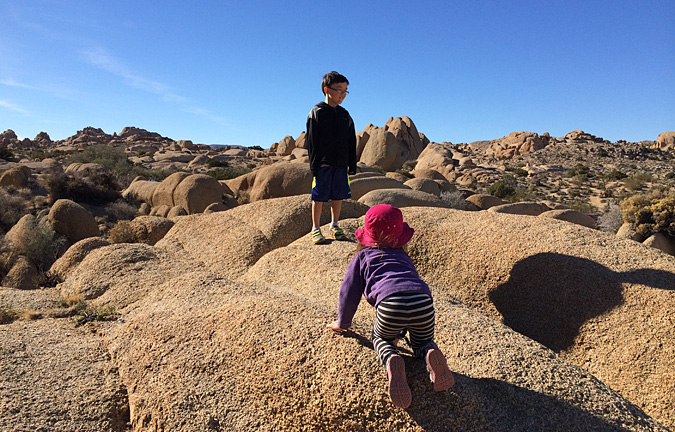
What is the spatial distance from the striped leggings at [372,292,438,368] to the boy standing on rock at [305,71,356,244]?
290 centimetres

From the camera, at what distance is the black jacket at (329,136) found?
4.93m

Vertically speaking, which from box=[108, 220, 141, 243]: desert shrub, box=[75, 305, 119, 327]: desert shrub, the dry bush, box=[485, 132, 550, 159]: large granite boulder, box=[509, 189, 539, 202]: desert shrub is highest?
box=[485, 132, 550, 159]: large granite boulder

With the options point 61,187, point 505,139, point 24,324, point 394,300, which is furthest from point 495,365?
point 505,139

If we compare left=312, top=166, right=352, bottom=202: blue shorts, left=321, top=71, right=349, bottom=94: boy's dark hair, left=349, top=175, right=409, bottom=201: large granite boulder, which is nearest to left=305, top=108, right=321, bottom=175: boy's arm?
left=312, top=166, right=352, bottom=202: blue shorts

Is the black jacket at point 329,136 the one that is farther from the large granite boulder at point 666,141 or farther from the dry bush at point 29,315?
the large granite boulder at point 666,141

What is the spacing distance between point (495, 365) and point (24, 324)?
4511 millimetres

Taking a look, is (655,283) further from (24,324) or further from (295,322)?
(24,324)

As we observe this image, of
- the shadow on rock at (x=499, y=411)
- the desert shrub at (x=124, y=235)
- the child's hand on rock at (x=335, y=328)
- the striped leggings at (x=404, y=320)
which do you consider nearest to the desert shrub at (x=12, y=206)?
the desert shrub at (x=124, y=235)

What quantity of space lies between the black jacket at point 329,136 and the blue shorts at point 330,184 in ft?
0.26

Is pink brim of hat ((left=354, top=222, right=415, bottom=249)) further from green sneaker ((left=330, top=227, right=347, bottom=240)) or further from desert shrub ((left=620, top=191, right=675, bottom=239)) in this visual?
desert shrub ((left=620, top=191, right=675, bottom=239))

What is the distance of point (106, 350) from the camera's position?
3766mm

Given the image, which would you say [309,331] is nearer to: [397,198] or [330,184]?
[330,184]

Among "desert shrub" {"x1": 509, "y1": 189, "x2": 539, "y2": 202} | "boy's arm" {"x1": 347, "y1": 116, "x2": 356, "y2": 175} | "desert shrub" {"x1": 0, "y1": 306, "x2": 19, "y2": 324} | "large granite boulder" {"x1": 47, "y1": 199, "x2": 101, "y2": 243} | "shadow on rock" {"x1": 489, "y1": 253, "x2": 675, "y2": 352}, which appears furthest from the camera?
"desert shrub" {"x1": 509, "y1": 189, "x2": 539, "y2": 202}

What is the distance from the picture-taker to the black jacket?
493cm
